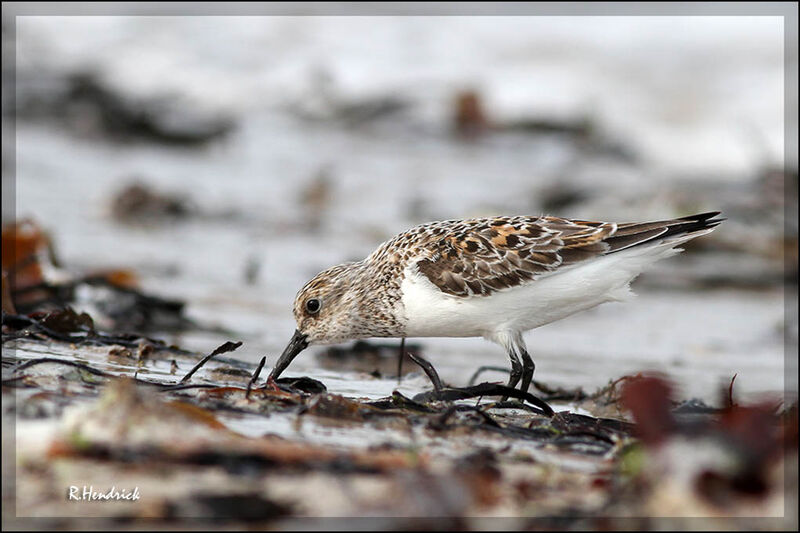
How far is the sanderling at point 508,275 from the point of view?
3.99 m

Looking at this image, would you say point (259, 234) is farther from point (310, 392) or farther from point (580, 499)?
point (580, 499)

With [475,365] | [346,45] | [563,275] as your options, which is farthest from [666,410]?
[346,45]

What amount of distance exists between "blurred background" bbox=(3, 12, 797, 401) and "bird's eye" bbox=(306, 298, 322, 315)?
302mm

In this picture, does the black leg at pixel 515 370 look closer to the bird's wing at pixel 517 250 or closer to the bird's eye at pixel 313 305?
the bird's wing at pixel 517 250

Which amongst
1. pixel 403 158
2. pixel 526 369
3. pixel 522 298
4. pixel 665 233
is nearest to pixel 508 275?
pixel 522 298

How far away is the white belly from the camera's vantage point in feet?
13.1

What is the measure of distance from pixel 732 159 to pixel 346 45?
671 cm

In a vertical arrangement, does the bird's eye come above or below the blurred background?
below

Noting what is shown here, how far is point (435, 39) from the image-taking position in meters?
16.6
